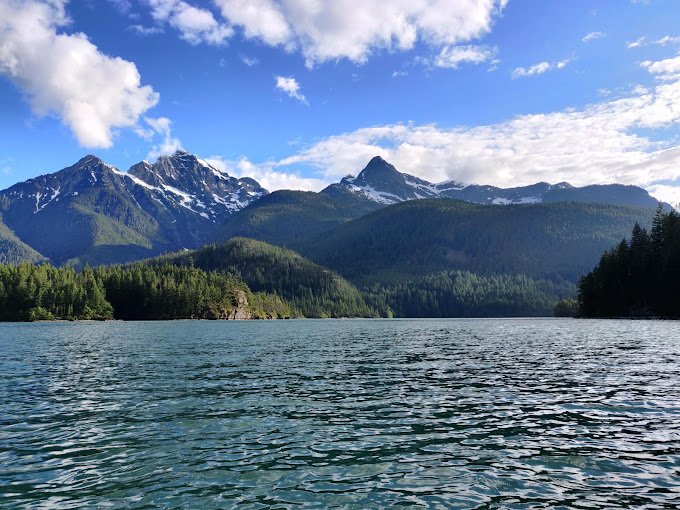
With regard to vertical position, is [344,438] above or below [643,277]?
below

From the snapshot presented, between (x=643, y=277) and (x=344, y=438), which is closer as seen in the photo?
(x=344, y=438)

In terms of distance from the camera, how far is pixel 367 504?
17.0 metres

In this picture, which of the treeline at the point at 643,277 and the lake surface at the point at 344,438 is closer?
the lake surface at the point at 344,438

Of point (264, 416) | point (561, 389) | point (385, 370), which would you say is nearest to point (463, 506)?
point (264, 416)

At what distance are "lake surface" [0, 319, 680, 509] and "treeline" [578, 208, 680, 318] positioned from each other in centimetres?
11973

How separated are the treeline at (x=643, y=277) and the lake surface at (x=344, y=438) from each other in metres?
120

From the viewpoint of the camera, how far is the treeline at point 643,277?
493ft

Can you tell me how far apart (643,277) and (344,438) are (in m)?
165

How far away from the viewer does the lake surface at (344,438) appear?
1792 cm

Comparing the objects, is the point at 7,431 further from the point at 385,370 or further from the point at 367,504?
the point at 385,370

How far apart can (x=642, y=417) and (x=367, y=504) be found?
2008 centimetres

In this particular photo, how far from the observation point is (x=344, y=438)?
82.7 feet

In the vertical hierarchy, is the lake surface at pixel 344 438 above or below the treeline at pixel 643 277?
below

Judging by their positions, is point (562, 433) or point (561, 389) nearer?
point (562, 433)
